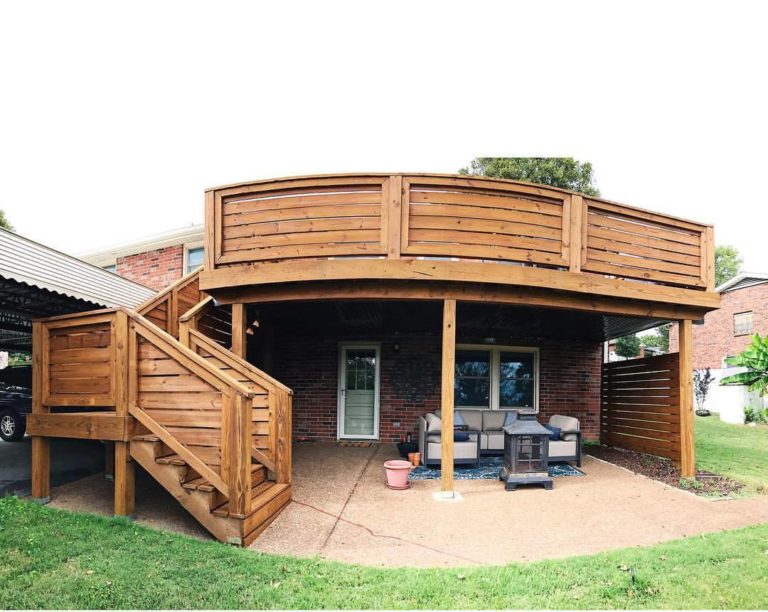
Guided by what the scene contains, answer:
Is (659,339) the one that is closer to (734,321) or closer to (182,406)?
(734,321)

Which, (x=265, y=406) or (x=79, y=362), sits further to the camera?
(x=265, y=406)

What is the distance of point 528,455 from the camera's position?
6.29m

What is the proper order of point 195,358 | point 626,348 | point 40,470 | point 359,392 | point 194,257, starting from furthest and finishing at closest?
point 626,348 → point 194,257 → point 359,392 → point 40,470 → point 195,358

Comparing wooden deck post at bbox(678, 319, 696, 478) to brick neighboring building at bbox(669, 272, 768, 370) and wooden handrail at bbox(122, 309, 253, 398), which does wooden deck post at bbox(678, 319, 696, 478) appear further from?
brick neighboring building at bbox(669, 272, 768, 370)

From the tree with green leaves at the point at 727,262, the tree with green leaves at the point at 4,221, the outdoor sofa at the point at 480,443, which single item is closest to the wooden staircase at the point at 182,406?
the outdoor sofa at the point at 480,443

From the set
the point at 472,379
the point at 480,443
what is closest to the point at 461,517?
the point at 480,443

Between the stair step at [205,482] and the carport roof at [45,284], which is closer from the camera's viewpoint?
the stair step at [205,482]

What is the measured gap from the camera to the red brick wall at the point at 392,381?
961 centimetres

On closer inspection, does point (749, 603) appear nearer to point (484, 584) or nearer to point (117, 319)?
point (484, 584)

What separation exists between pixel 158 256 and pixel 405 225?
913 cm

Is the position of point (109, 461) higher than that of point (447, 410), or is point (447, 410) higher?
point (447, 410)

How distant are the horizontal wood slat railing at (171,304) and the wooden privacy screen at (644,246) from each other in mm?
5561

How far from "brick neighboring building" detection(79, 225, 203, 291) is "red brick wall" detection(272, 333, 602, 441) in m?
3.92

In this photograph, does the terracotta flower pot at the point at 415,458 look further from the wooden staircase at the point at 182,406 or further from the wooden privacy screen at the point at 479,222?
the wooden privacy screen at the point at 479,222
